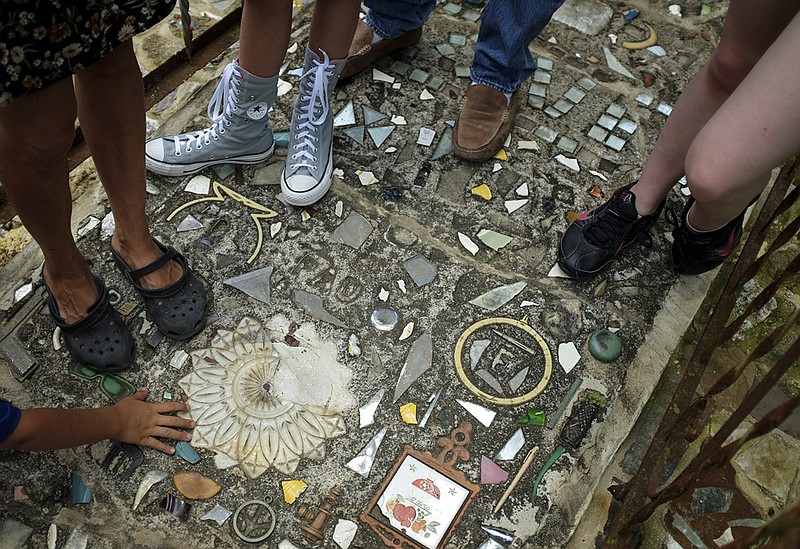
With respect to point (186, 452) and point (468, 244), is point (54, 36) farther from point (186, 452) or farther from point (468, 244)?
point (468, 244)

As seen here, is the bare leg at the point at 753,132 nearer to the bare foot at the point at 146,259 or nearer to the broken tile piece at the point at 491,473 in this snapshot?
the broken tile piece at the point at 491,473

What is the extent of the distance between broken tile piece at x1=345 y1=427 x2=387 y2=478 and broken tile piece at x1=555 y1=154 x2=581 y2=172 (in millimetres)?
1290

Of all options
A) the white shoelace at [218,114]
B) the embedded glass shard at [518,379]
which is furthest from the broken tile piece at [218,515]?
the white shoelace at [218,114]

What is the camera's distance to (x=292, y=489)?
1.69 meters

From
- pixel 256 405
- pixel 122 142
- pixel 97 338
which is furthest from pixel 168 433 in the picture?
pixel 122 142

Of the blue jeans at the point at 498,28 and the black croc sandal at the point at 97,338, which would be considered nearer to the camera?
the black croc sandal at the point at 97,338

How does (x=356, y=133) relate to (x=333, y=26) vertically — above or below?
below

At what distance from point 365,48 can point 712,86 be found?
1.35 meters

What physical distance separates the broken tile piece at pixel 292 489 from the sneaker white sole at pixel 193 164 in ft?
3.87

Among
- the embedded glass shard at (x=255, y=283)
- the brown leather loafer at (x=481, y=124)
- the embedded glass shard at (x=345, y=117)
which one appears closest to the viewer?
the embedded glass shard at (x=255, y=283)

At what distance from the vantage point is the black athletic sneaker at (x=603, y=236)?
81.7 inches

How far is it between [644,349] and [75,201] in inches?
78.0

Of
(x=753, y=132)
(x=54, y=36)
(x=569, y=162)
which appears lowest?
(x=569, y=162)

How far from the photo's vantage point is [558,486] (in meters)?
1.73
